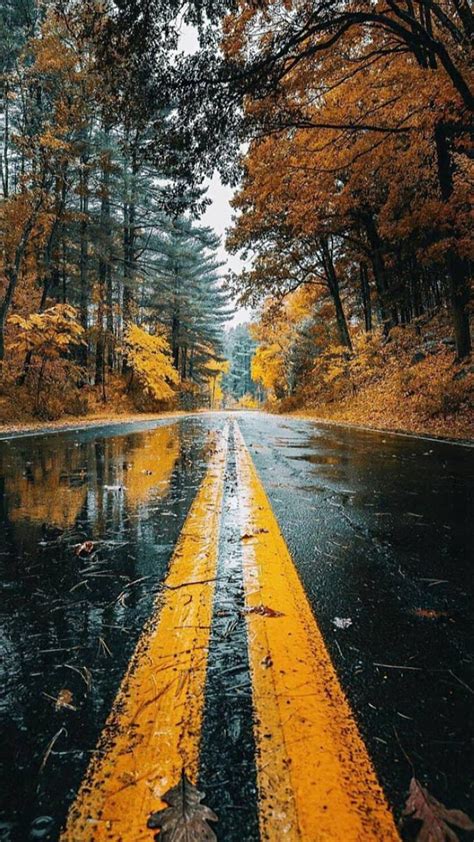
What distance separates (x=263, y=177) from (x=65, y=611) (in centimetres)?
1257

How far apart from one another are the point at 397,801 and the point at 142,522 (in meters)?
2.33

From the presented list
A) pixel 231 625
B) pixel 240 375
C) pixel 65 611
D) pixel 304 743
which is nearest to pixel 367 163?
pixel 231 625

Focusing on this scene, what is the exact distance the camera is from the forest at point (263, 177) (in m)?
7.63

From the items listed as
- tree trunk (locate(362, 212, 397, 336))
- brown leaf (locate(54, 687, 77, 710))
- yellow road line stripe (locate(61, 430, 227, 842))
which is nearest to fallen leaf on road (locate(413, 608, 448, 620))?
yellow road line stripe (locate(61, 430, 227, 842))

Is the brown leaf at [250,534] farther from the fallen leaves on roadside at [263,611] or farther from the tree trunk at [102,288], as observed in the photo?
the tree trunk at [102,288]

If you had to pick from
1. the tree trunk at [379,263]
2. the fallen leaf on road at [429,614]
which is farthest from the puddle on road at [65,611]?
the tree trunk at [379,263]

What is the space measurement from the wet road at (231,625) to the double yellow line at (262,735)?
3cm

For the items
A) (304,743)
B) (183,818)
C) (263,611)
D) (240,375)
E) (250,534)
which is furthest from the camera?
(240,375)

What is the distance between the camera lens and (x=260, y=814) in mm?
812

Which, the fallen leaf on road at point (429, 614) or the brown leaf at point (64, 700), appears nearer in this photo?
the brown leaf at point (64, 700)

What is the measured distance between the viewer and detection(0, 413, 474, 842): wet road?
3.06 feet

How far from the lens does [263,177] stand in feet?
38.5

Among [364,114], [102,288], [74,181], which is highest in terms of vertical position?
[74,181]

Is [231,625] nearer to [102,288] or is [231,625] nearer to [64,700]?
[64,700]
